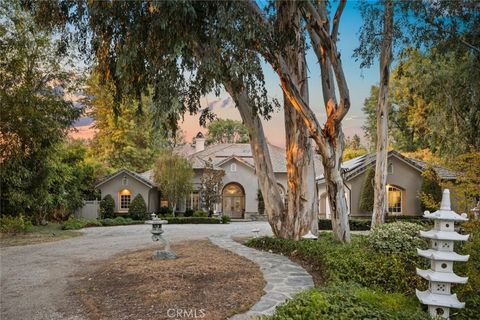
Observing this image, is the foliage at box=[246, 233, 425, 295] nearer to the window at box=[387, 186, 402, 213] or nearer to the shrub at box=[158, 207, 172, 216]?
the window at box=[387, 186, 402, 213]

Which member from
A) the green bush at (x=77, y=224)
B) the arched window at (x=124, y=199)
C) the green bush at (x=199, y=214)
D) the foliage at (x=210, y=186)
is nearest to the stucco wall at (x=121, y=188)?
the arched window at (x=124, y=199)

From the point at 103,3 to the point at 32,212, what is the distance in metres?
15.2

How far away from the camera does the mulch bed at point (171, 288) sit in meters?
5.55

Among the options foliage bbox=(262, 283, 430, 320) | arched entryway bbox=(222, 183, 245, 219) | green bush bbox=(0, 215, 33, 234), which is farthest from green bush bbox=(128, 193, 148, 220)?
foliage bbox=(262, 283, 430, 320)

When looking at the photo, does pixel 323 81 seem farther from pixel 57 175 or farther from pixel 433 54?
pixel 57 175

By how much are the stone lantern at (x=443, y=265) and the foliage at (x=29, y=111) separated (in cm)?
1588

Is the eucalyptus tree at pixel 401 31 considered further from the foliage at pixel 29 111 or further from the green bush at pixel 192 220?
the green bush at pixel 192 220

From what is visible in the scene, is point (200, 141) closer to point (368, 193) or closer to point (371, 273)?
point (368, 193)

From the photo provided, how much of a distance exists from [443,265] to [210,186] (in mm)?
23148

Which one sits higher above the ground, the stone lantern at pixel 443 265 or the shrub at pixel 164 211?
the stone lantern at pixel 443 265

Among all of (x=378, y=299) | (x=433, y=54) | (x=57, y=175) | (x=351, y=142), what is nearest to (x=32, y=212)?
(x=57, y=175)

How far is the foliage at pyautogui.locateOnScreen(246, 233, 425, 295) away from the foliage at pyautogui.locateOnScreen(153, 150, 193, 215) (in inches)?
758

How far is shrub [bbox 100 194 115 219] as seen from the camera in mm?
27984

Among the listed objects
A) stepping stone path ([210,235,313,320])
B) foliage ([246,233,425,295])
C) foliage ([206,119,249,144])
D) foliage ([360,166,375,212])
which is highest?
foliage ([206,119,249,144])
